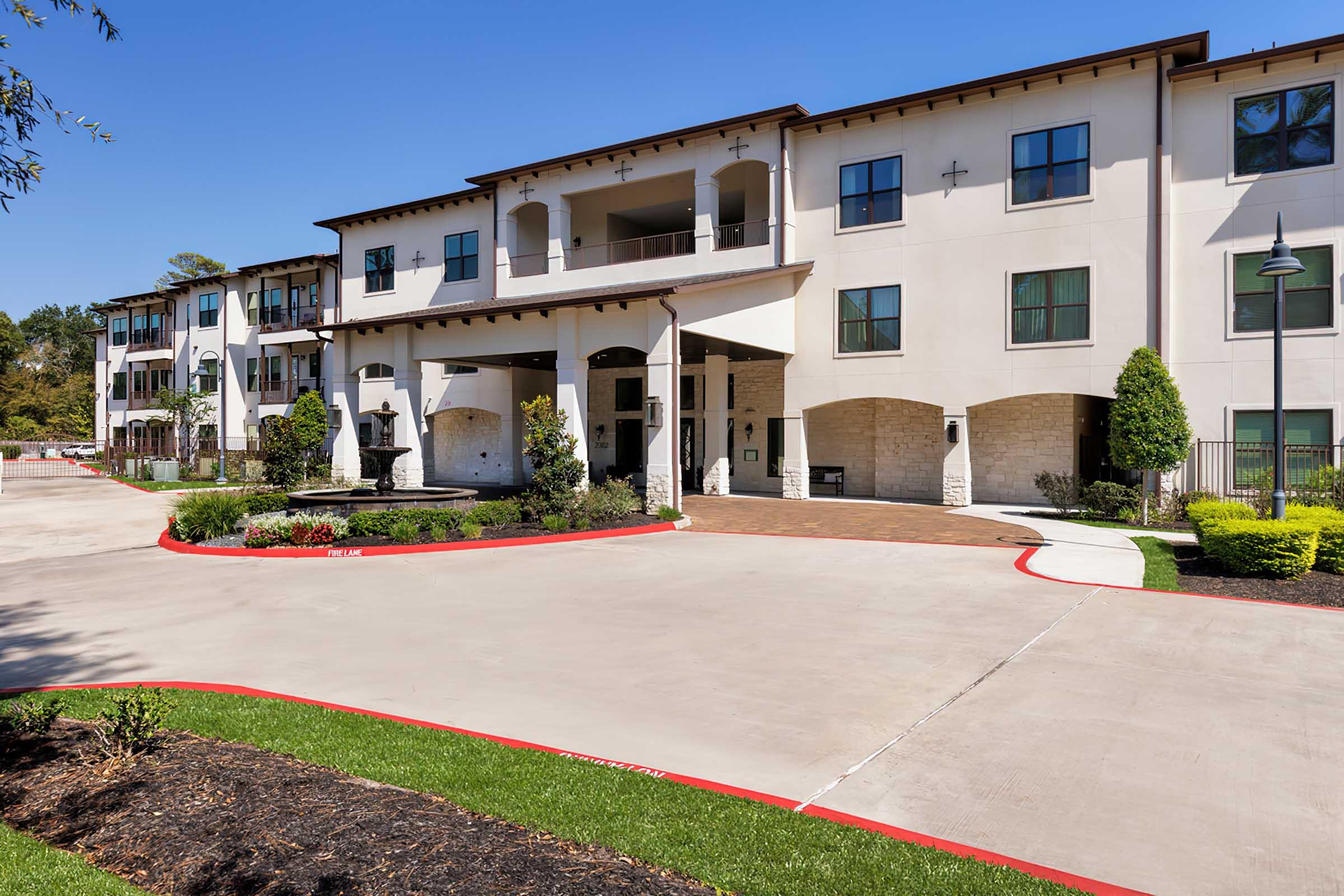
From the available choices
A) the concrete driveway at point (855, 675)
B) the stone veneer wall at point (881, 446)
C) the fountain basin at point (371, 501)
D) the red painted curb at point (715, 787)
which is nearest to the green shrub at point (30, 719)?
the red painted curb at point (715, 787)

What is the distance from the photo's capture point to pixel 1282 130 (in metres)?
19.2

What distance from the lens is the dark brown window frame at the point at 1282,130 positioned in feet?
61.5

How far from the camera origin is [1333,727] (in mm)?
5758

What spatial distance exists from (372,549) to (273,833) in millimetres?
11167

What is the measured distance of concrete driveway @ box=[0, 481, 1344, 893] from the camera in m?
4.44

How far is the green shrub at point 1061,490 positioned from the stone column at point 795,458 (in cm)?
691

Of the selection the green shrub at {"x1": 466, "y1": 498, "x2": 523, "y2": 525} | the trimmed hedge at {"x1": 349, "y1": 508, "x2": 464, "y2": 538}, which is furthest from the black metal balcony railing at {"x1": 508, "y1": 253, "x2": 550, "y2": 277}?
the trimmed hedge at {"x1": 349, "y1": 508, "x2": 464, "y2": 538}

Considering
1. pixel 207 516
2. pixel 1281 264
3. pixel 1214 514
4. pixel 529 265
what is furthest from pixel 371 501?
pixel 1281 264

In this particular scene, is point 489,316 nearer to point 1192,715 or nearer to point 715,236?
point 715,236

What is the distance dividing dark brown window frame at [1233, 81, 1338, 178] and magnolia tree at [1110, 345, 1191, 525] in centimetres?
579

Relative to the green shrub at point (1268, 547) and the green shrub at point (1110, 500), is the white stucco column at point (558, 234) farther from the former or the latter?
the green shrub at point (1268, 547)

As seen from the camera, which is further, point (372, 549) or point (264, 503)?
point (264, 503)

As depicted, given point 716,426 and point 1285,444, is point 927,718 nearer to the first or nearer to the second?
point 1285,444

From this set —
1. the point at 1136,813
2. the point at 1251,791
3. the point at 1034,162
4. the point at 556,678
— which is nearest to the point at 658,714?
the point at 556,678
